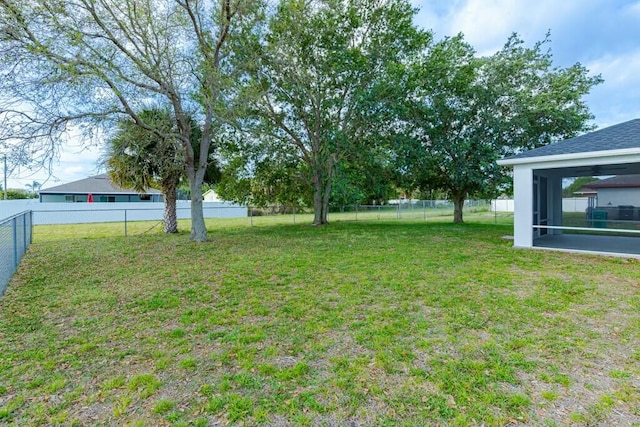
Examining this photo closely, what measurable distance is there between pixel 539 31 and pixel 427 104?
5382 millimetres

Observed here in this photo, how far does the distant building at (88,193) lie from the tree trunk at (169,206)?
12342 mm

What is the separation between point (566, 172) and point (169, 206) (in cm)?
1436

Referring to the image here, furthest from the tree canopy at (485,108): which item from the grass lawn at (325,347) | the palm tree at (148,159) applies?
the palm tree at (148,159)

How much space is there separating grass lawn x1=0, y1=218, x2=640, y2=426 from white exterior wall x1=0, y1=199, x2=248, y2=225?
47.1ft

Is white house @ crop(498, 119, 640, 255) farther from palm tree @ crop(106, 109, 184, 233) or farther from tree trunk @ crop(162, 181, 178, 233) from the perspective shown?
tree trunk @ crop(162, 181, 178, 233)

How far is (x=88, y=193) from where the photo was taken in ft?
81.2

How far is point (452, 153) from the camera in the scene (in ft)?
45.1

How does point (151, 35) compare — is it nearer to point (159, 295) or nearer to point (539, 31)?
point (159, 295)

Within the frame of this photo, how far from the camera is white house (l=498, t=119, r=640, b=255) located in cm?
721

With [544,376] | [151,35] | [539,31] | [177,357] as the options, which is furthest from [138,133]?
[539,31]

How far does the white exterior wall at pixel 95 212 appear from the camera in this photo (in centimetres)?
1759

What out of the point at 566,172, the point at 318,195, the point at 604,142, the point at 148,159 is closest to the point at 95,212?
the point at 148,159

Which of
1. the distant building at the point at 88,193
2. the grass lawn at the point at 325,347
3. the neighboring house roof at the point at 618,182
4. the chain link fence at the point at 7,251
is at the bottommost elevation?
the grass lawn at the point at 325,347

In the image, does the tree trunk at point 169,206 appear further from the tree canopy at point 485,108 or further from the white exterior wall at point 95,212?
the tree canopy at point 485,108
